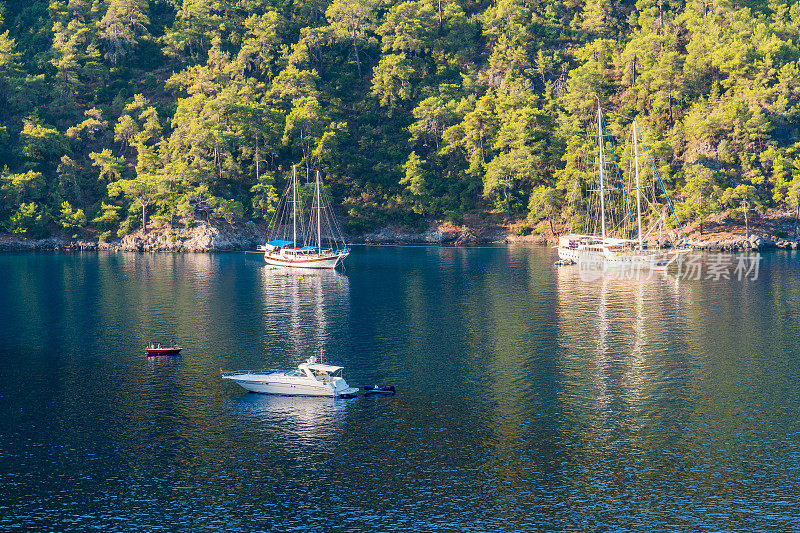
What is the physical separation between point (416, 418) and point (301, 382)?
36.9 feet

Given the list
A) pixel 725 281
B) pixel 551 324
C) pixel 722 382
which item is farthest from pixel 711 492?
pixel 725 281

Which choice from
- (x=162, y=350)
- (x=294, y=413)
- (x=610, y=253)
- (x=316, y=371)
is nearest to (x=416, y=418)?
(x=294, y=413)

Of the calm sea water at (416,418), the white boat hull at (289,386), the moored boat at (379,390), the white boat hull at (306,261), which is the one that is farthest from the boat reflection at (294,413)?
the white boat hull at (306,261)

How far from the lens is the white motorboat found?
59.9 m

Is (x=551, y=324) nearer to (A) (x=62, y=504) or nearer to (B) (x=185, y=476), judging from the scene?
(B) (x=185, y=476)

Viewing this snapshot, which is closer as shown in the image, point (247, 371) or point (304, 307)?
point (247, 371)

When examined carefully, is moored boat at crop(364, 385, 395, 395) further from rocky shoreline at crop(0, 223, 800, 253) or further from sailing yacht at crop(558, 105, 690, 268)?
rocky shoreline at crop(0, 223, 800, 253)

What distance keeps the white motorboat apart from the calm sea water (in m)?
1.04

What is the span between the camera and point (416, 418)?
2138 inches

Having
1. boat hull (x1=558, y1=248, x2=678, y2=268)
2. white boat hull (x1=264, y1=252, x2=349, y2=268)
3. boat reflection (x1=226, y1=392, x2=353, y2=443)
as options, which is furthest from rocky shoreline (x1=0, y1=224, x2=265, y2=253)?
boat reflection (x1=226, y1=392, x2=353, y2=443)

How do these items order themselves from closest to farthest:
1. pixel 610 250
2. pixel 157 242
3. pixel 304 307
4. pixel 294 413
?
1. pixel 294 413
2. pixel 304 307
3. pixel 610 250
4. pixel 157 242

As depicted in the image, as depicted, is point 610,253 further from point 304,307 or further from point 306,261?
point 304,307

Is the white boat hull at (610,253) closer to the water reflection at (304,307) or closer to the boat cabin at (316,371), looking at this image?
the water reflection at (304,307)

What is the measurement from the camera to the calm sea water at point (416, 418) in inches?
1604
